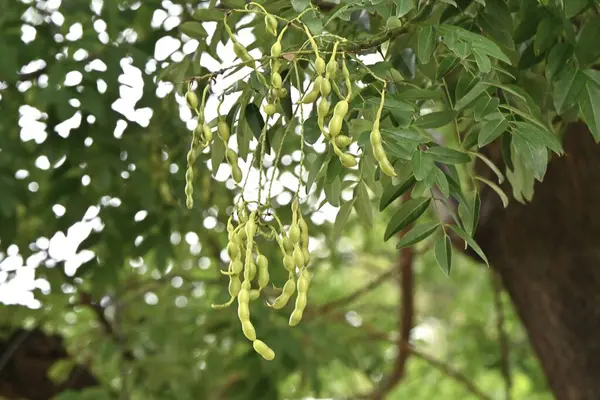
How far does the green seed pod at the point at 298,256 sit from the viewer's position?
2.80 ft

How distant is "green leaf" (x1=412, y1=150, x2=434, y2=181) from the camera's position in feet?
3.06

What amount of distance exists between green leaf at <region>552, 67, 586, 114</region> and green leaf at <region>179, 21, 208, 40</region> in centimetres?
50

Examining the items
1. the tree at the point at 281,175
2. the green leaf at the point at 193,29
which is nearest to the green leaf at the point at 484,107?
the tree at the point at 281,175

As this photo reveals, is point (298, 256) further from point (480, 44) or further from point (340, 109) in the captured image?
point (480, 44)

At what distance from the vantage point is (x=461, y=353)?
3203mm

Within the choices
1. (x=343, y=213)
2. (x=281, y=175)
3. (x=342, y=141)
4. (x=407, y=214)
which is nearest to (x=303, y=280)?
(x=342, y=141)

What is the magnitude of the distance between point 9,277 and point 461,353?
5.46 feet

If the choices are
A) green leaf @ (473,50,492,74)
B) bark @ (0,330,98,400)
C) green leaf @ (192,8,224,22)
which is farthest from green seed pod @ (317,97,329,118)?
bark @ (0,330,98,400)

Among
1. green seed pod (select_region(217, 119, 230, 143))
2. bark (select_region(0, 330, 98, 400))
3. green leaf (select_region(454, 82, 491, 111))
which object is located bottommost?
bark (select_region(0, 330, 98, 400))

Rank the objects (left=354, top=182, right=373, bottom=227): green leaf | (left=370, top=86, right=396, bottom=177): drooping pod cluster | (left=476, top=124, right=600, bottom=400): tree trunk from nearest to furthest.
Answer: (left=370, top=86, right=396, bottom=177): drooping pod cluster < (left=354, top=182, right=373, bottom=227): green leaf < (left=476, top=124, right=600, bottom=400): tree trunk

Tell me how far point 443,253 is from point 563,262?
3.89 feet

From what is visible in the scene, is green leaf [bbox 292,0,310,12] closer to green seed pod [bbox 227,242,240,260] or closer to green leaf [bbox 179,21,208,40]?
green seed pod [bbox 227,242,240,260]

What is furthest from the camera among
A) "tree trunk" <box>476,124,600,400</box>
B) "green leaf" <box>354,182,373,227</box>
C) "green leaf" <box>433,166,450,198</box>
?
"tree trunk" <box>476,124,600,400</box>

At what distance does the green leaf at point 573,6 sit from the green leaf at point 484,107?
0.13 m
